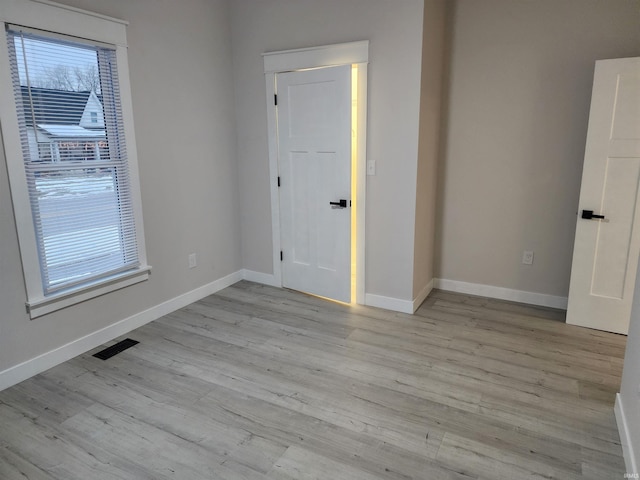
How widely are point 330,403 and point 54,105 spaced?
2.49m

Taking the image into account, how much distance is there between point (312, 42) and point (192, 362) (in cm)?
274

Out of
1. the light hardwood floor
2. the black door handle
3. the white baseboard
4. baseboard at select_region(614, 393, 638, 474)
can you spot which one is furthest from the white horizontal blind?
the black door handle

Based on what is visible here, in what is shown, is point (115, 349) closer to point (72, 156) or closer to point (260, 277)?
point (72, 156)

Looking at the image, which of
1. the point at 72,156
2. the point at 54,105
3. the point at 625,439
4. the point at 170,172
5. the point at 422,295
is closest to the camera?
the point at 625,439

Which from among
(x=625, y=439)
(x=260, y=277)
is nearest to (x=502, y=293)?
(x=625, y=439)

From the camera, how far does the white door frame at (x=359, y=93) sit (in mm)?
3412

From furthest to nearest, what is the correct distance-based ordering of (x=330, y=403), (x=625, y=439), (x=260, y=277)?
(x=260, y=277) < (x=330, y=403) < (x=625, y=439)

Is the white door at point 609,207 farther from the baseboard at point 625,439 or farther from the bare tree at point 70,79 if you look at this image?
the bare tree at point 70,79

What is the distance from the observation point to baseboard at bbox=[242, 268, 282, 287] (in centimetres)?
432

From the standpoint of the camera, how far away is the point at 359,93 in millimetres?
3457

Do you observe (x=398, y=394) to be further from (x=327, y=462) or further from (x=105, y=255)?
(x=105, y=255)

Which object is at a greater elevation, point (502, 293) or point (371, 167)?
point (371, 167)

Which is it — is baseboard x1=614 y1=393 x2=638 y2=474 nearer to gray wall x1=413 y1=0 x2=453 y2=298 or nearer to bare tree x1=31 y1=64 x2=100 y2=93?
gray wall x1=413 y1=0 x2=453 y2=298

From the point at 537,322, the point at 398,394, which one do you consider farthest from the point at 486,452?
the point at 537,322
